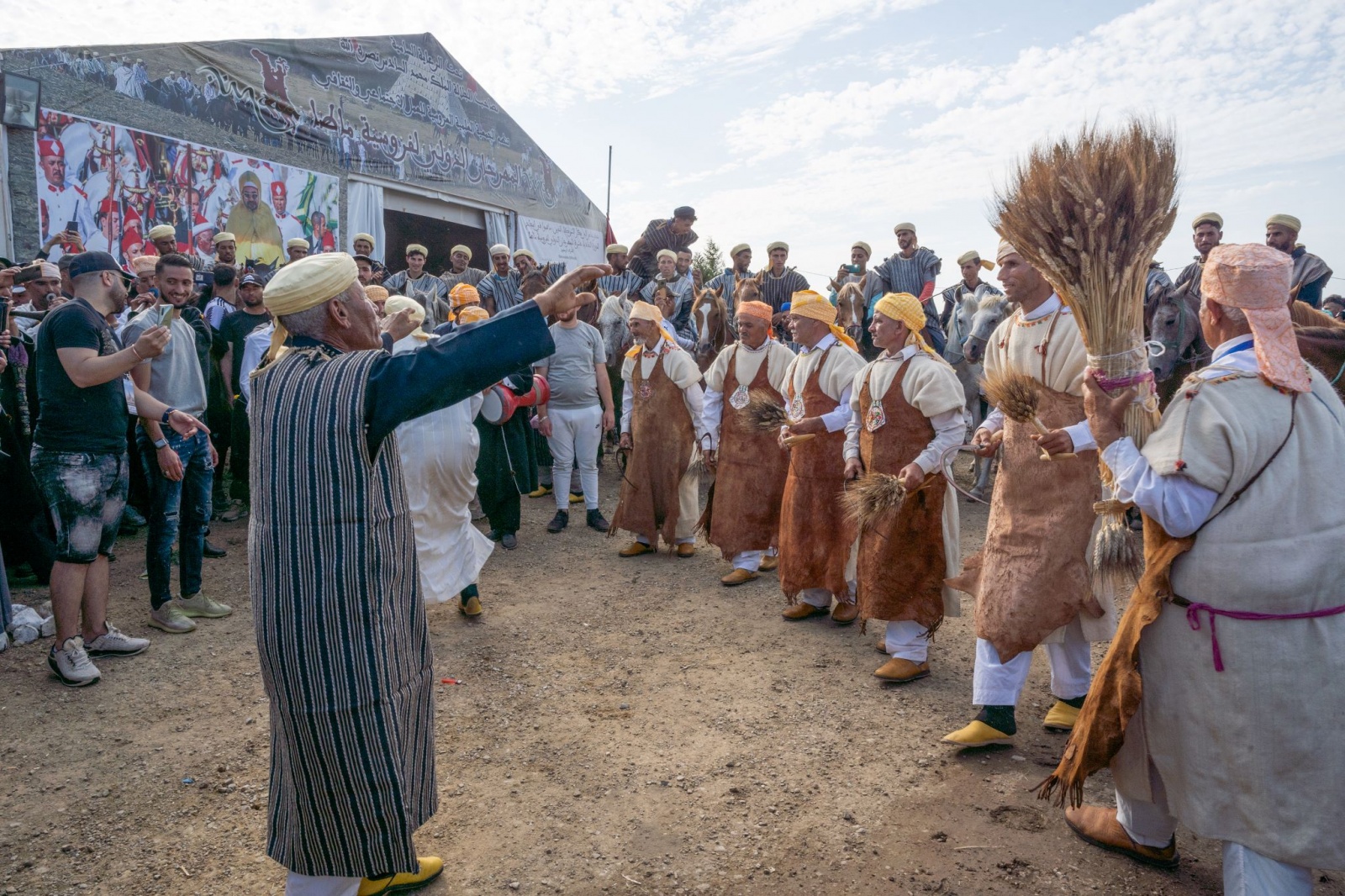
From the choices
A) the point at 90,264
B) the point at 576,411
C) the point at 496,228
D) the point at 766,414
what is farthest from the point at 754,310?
the point at 496,228

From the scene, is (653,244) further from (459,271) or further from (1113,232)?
(1113,232)

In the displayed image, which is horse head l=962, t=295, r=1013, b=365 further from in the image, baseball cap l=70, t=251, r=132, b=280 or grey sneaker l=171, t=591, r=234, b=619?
baseball cap l=70, t=251, r=132, b=280

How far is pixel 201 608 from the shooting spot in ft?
17.6

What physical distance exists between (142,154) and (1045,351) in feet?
34.4

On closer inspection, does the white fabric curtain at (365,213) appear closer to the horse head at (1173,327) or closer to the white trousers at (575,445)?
the white trousers at (575,445)

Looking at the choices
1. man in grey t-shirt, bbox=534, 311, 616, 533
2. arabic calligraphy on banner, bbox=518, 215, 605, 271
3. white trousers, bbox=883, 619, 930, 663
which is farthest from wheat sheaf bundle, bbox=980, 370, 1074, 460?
arabic calligraphy on banner, bbox=518, 215, 605, 271

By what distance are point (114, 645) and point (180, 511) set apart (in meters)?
1.00

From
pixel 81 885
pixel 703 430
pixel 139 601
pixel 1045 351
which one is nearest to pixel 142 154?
pixel 139 601

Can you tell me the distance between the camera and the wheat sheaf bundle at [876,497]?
4109mm

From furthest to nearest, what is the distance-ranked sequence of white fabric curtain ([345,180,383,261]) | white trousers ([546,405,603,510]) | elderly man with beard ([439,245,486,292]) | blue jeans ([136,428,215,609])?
white fabric curtain ([345,180,383,261]), elderly man with beard ([439,245,486,292]), white trousers ([546,405,603,510]), blue jeans ([136,428,215,609])

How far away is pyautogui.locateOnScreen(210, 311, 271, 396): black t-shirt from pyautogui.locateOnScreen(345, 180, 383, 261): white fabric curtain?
5.97 m

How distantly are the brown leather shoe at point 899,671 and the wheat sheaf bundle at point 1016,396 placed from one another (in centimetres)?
153

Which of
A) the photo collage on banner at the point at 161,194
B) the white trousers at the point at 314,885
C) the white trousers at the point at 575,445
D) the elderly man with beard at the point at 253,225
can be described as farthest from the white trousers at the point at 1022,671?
the elderly man with beard at the point at 253,225

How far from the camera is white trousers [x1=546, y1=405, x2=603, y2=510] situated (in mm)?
7840
